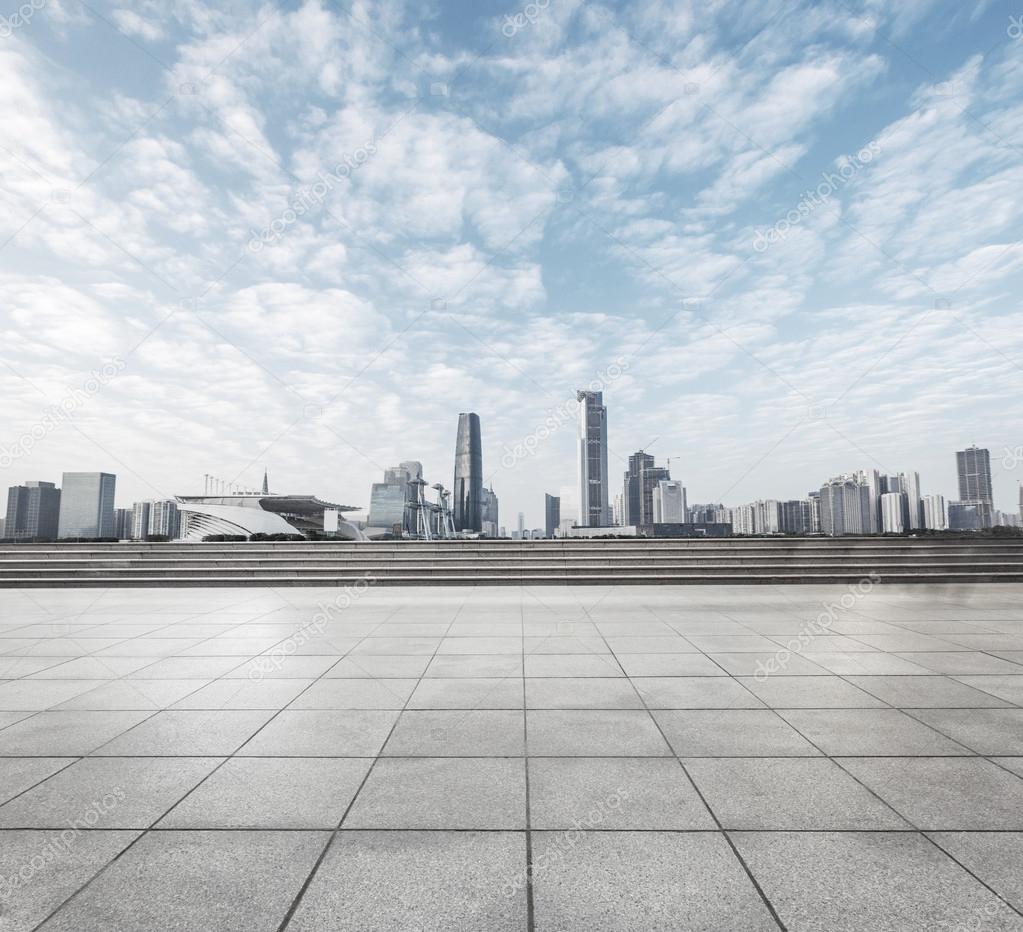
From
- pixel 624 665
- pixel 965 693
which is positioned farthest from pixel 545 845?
pixel 965 693

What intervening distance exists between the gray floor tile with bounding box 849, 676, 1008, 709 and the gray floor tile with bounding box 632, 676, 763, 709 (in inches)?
56.9

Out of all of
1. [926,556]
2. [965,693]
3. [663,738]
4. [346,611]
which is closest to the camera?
[663,738]

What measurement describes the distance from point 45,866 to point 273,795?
4.10 feet

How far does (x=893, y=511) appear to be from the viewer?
66.4 m

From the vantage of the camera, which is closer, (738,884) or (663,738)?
(738,884)

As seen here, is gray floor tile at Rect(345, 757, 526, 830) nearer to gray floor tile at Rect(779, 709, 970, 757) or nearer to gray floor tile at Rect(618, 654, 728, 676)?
gray floor tile at Rect(779, 709, 970, 757)

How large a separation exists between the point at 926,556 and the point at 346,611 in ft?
57.0

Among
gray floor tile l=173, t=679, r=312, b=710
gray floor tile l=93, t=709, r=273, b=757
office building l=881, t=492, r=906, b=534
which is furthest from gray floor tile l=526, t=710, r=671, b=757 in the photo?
office building l=881, t=492, r=906, b=534

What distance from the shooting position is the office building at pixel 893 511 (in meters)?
63.7

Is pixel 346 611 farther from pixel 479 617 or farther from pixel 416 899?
pixel 416 899

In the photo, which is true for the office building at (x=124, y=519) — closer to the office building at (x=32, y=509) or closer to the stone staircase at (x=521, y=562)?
the office building at (x=32, y=509)

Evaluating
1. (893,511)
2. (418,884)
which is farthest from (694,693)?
(893,511)

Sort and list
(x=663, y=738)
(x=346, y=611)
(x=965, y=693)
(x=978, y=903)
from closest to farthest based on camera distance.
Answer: (x=978, y=903) → (x=663, y=738) → (x=965, y=693) → (x=346, y=611)

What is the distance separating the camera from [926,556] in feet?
60.5
